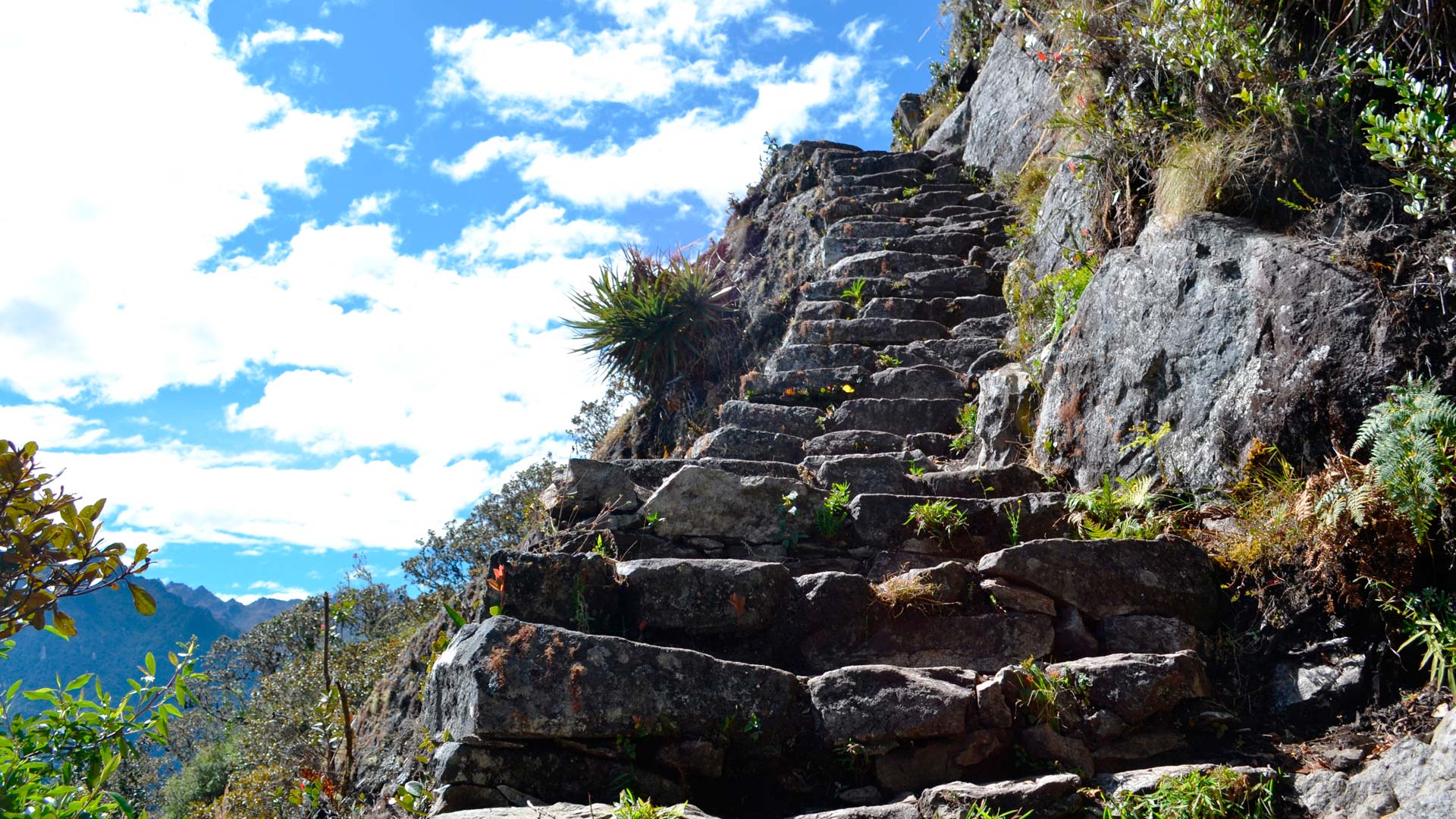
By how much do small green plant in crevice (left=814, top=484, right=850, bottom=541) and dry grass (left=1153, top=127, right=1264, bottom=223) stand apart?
228 centimetres

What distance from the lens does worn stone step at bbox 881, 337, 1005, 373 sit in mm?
7016


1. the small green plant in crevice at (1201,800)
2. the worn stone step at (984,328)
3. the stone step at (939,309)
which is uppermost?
the stone step at (939,309)

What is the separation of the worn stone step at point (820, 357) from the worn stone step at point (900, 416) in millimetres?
673

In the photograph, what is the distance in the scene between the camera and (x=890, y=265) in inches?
339

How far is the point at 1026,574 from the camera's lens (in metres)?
3.90

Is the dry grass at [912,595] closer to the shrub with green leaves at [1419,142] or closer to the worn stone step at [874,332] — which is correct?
the shrub with green leaves at [1419,142]

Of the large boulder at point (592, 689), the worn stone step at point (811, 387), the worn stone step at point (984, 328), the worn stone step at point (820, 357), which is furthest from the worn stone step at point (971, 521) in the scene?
the worn stone step at point (984, 328)

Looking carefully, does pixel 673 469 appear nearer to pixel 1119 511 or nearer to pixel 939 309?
pixel 1119 511

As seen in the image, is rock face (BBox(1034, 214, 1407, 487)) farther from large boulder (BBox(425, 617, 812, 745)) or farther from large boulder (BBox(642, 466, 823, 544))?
large boulder (BBox(425, 617, 812, 745))

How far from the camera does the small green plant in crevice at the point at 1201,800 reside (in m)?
2.76

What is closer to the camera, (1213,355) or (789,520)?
(1213,355)

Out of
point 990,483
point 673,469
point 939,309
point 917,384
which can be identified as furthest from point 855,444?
point 939,309

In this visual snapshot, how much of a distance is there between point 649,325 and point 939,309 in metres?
2.68

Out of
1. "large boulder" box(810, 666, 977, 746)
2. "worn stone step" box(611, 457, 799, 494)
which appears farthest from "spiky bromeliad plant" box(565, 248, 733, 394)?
"large boulder" box(810, 666, 977, 746)
